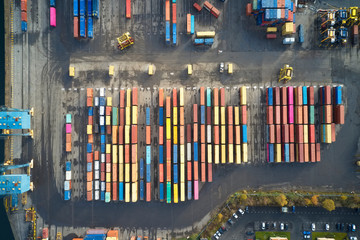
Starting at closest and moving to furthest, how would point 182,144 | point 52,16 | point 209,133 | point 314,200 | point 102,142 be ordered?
point 314,200 → point 182,144 → point 209,133 → point 102,142 → point 52,16

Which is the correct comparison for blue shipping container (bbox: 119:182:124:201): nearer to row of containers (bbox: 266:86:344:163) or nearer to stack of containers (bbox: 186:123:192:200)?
stack of containers (bbox: 186:123:192:200)

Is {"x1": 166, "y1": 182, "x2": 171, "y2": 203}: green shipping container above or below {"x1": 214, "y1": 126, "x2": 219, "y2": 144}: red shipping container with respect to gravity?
below

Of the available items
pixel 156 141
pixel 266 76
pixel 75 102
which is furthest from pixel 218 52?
pixel 75 102

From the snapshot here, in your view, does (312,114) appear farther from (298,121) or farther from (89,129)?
(89,129)

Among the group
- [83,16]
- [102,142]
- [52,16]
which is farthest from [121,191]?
[52,16]

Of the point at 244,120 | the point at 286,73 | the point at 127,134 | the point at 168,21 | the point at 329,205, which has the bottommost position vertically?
the point at 329,205

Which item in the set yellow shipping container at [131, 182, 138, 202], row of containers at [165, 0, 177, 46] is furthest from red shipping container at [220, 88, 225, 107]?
yellow shipping container at [131, 182, 138, 202]
